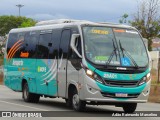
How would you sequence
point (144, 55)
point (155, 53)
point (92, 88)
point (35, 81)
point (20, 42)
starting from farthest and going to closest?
point (155, 53)
point (20, 42)
point (35, 81)
point (144, 55)
point (92, 88)

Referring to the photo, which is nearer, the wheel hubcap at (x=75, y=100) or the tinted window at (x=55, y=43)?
the wheel hubcap at (x=75, y=100)

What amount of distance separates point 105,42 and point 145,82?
1.81 metres

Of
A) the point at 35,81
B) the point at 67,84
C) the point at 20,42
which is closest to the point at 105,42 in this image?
the point at 67,84

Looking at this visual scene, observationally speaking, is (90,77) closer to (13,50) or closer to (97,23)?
(97,23)

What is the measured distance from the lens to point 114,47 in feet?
53.5

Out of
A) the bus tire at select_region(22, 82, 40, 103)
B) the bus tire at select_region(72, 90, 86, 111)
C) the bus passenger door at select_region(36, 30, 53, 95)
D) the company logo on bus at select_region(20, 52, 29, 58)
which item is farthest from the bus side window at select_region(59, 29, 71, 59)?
the bus tire at select_region(22, 82, 40, 103)

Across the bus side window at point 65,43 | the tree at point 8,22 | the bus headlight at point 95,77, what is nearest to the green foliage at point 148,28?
the bus side window at point 65,43

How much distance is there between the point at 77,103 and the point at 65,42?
2.37 m

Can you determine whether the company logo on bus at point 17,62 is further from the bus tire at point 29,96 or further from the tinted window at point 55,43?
the tinted window at point 55,43

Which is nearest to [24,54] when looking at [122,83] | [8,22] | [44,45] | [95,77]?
[44,45]

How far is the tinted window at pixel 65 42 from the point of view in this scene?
17266 millimetres

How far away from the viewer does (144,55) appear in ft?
54.5

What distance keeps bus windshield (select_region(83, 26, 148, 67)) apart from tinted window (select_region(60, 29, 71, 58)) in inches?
40.6

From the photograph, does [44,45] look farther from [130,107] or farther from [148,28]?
[148,28]
